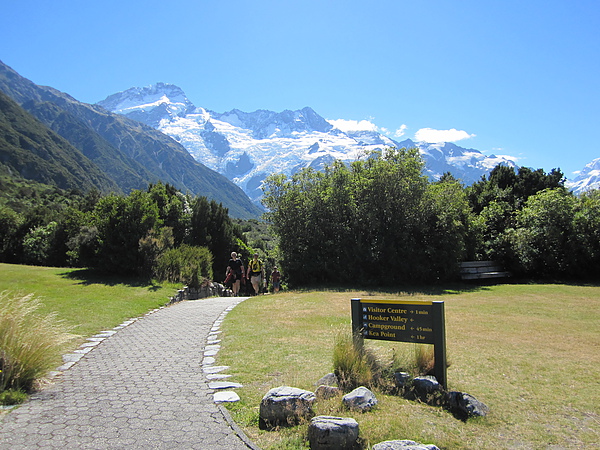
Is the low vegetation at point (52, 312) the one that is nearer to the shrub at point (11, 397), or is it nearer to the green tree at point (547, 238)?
the shrub at point (11, 397)

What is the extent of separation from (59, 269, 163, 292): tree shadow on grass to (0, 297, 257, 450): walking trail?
9.42 m

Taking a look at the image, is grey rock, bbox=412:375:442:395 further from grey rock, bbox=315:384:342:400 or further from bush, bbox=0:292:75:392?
bush, bbox=0:292:75:392

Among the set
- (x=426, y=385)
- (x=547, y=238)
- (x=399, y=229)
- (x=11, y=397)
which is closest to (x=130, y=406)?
(x=11, y=397)

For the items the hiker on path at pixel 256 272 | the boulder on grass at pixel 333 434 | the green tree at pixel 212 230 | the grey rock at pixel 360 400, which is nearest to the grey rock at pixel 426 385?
the grey rock at pixel 360 400

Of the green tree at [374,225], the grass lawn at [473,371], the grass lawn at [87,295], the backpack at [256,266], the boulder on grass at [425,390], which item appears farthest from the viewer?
the green tree at [374,225]

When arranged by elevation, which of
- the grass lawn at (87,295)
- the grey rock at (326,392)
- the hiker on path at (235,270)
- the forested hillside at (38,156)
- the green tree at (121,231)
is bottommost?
the grey rock at (326,392)

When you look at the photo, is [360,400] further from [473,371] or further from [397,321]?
[473,371]

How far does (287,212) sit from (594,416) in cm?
1940

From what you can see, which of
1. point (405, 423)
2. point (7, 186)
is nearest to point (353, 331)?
point (405, 423)

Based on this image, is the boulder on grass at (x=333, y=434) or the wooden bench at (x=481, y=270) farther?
the wooden bench at (x=481, y=270)

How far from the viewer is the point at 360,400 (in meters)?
4.78

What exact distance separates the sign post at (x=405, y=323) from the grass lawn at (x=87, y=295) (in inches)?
218

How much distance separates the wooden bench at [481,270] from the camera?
2284 cm

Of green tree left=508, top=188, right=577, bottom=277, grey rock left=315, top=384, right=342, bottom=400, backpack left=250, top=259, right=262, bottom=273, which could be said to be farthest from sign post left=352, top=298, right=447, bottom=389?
green tree left=508, top=188, right=577, bottom=277
